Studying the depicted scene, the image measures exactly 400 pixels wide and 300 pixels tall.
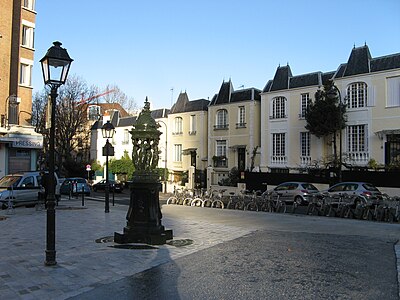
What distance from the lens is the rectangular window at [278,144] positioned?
34938mm

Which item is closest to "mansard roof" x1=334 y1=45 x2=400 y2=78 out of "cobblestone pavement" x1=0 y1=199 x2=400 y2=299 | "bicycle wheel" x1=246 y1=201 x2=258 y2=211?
"bicycle wheel" x1=246 y1=201 x2=258 y2=211

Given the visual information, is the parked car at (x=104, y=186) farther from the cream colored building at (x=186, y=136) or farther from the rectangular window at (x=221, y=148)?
the rectangular window at (x=221, y=148)

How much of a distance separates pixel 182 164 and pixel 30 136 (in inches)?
792

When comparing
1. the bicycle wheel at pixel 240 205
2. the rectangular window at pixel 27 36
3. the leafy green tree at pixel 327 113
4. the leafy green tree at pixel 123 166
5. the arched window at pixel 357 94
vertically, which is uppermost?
the rectangular window at pixel 27 36

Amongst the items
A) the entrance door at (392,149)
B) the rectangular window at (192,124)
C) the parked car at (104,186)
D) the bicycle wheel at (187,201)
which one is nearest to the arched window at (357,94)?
the entrance door at (392,149)

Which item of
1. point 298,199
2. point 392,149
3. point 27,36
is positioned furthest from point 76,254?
point 392,149

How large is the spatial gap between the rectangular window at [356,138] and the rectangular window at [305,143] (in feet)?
10.9

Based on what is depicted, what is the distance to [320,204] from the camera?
58.6 feet

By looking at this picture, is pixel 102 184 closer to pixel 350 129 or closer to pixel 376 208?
pixel 350 129

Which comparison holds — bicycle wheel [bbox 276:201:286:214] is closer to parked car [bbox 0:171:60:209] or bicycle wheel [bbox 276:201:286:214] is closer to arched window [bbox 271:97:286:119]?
parked car [bbox 0:171:60:209]

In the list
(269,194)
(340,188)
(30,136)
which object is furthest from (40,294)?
(30,136)

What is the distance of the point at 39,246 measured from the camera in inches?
360

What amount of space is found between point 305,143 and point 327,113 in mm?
4255

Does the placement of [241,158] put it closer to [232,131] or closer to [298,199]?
[232,131]
